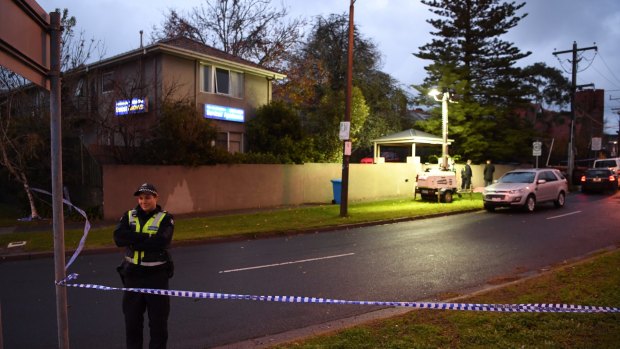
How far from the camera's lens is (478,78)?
3612 centimetres

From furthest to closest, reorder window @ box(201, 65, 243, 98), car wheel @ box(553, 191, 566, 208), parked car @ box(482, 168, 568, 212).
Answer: window @ box(201, 65, 243, 98) < car wheel @ box(553, 191, 566, 208) < parked car @ box(482, 168, 568, 212)

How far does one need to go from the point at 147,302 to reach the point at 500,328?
350cm

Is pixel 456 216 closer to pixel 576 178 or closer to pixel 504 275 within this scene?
pixel 504 275

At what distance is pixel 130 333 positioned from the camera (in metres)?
4.16

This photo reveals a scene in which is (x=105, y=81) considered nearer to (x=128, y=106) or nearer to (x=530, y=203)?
(x=128, y=106)

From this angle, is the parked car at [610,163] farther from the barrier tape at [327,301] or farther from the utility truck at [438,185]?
the barrier tape at [327,301]

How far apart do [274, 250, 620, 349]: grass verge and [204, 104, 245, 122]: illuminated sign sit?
57.6ft

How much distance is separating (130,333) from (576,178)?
3564 cm

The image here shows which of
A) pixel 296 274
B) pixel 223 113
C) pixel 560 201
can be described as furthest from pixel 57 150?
pixel 560 201

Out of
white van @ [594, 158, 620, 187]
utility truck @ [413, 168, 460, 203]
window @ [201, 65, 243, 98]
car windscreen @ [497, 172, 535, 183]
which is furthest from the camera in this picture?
white van @ [594, 158, 620, 187]

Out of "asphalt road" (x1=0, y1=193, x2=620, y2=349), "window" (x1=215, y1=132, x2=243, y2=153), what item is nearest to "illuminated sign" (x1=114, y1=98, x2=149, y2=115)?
"window" (x1=215, y1=132, x2=243, y2=153)

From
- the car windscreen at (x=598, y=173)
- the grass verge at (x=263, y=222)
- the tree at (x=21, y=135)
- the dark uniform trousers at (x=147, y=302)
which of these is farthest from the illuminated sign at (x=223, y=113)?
the car windscreen at (x=598, y=173)

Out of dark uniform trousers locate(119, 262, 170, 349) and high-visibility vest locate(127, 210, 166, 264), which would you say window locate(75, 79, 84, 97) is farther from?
dark uniform trousers locate(119, 262, 170, 349)

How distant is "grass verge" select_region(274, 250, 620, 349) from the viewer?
14.5 ft
